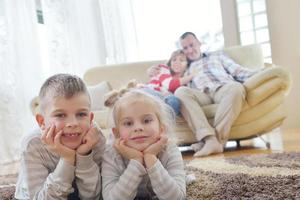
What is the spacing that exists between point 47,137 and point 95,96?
216 cm

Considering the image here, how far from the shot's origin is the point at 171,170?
130 cm

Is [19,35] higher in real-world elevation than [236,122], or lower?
higher

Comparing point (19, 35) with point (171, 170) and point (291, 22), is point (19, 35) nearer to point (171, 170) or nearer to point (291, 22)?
point (291, 22)

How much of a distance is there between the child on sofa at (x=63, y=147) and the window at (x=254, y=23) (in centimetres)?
320

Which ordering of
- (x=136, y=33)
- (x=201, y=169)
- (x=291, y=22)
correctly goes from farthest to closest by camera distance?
(x=136, y=33) < (x=291, y=22) < (x=201, y=169)

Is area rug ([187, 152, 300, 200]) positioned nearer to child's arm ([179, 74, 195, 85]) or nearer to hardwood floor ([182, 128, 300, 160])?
hardwood floor ([182, 128, 300, 160])

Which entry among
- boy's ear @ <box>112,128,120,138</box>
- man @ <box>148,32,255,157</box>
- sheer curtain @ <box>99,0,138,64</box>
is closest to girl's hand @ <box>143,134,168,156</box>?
boy's ear @ <box>112,128,120,138</box>

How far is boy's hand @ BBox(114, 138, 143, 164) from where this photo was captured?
3.96 feet

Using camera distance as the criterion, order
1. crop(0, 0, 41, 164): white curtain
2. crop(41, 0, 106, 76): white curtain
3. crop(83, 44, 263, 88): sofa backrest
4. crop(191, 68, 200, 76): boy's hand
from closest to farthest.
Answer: crop(191, 68, 200, 76): boy's hand
crop(83, 44, 263, 88): sofa backrest
crop(0, 0, 41, 164): white curtain
crop(41, 0, 106, 76): white curtain

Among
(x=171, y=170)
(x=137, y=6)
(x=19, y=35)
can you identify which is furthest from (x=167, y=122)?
(x=137, y=6)

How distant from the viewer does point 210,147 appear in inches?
106

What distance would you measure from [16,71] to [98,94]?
826 millimetres

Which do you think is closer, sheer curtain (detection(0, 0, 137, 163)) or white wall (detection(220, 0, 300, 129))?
sheer curtain (detection(0, 0, 137, 163))

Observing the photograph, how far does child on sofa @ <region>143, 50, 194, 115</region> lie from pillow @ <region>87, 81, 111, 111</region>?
0.40 meters
